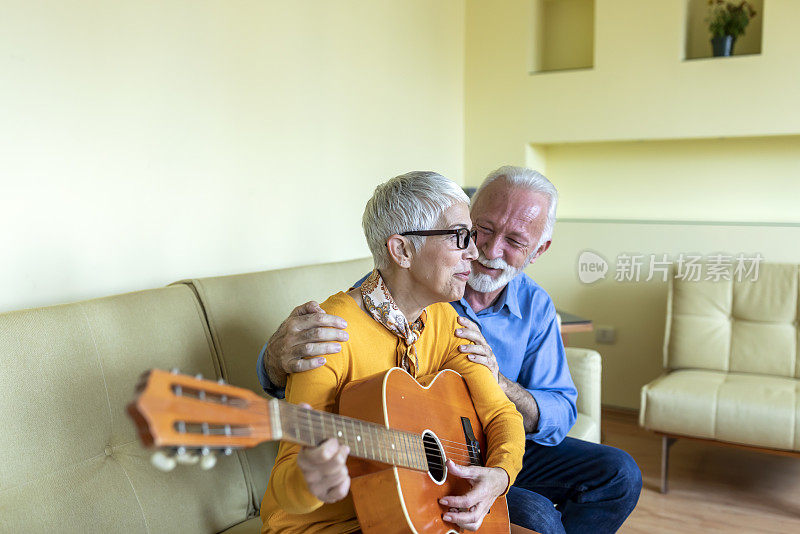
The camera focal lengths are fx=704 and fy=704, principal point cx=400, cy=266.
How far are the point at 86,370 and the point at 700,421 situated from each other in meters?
2.39

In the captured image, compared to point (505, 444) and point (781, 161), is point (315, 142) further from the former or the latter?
point (781, 161)

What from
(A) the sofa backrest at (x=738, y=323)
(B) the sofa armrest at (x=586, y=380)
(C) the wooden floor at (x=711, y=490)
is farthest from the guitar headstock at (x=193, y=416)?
(A) the sofa backrest at (x=738, y=323)

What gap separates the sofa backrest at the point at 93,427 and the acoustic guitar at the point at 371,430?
0.34m

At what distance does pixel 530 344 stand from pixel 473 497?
70cm

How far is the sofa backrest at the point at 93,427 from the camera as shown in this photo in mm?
1317

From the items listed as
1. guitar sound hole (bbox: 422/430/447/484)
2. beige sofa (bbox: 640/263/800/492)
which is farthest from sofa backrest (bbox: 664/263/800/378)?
guitar sound hole (bbox: 422/430/447/484)

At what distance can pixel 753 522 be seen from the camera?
8.93ft

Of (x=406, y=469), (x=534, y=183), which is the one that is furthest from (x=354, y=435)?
(x=534, y=183)

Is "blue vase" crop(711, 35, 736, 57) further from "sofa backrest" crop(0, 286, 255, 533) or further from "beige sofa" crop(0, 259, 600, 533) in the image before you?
"sofa backrest" crop(0, 286, 255, 533)

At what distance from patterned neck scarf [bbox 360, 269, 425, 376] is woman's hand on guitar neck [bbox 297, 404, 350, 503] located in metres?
0.46

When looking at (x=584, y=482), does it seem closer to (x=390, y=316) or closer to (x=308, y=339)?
(x=390, y=316)

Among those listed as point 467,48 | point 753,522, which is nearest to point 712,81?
point 467,48

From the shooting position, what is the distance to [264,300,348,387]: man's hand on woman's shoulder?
1343mm

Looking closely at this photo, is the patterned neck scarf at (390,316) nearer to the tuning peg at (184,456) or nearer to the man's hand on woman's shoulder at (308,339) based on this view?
the man's hand on woman's shoulder at (308,339)
